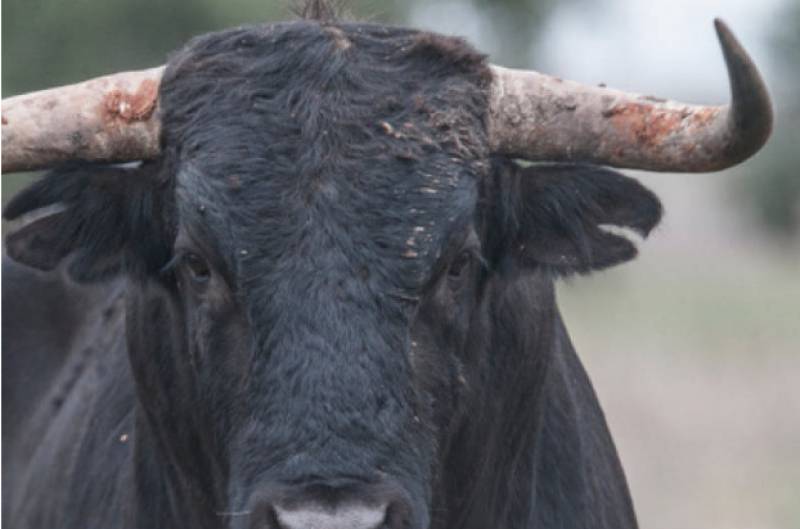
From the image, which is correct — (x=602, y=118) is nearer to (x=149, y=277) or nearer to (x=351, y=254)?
(x=351, y=254)

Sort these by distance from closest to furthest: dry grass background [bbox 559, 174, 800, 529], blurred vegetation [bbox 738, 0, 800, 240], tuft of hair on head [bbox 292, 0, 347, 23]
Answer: tuft of hair on head [bbox 292, 0, 347, 23]
dry grass background [bbox 559, 174, 800, 529]
blurred vegetation [bbox 738, 0, 800, 240]

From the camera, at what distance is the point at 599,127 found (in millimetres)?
5887

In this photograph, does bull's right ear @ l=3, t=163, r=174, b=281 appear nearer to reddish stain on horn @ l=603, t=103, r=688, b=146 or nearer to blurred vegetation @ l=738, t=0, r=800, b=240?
reddish stain on horn @ l=603, t=103, r=688, b=146

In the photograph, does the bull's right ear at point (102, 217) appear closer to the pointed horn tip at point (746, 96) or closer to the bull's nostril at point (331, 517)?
the bull's nostril at point (331, 517)

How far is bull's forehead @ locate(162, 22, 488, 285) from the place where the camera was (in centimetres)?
544

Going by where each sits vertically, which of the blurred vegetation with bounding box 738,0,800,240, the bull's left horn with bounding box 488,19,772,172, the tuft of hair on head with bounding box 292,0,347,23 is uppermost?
the tuft of hair on head with bounding box 292,0,347,23

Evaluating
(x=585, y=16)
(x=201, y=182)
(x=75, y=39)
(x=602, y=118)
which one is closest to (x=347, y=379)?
(x=201, y=182)

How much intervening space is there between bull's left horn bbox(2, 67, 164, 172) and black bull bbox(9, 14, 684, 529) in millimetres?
93

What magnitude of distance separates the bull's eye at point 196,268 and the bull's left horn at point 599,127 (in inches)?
35.0

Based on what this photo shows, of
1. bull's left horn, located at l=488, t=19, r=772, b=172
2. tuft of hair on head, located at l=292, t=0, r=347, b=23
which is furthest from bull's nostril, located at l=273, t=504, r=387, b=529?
tuft of hair on head, located at l=292, t=0, r=347, b=23

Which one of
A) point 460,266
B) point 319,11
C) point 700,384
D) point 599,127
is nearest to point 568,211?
point 599,127

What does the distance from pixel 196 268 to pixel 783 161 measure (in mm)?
28941

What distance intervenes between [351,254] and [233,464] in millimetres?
643

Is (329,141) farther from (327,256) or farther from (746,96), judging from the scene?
(746,96)
